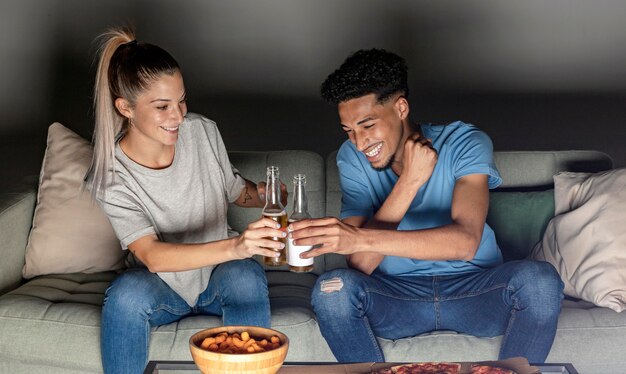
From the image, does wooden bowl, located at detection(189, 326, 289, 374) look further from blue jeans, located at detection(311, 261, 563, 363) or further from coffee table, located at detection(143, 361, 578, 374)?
blue jeans, located at detection(311, 261, 563, 363)

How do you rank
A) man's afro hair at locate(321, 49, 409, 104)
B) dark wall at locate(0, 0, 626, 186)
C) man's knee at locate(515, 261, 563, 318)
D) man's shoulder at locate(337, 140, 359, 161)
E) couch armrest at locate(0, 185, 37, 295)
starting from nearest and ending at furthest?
1. man's knee at locate(515, 261, 563, 318)
2. man's afro hair at locate(321, 49, 409, 104)
3. man's shoulder at locate(337, 140, 359, 161)
4. couch armrest at locate(0, 185, 37, 295)
5. dark wall at locate(0, 0, 626, 186)

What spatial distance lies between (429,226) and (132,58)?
37.6 inches

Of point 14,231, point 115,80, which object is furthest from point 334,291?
point 14,231

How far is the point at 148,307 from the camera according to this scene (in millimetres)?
2426

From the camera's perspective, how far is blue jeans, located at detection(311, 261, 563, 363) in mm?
2303

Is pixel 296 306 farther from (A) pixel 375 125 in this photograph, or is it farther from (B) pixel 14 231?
(B) pixel 14 231

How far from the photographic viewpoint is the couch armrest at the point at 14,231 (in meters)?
2.83

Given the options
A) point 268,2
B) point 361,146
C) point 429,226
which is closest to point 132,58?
point 361,146

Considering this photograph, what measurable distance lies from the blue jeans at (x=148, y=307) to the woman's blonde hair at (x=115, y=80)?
291 mm

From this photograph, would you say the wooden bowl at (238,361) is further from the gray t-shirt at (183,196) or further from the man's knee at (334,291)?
the gray t-shirt at (183,196)

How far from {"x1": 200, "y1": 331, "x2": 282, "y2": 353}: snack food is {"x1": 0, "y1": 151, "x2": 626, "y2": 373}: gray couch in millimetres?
701

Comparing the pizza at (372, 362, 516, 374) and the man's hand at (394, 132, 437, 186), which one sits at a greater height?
the man's hand at (394, 132, 437, 186)

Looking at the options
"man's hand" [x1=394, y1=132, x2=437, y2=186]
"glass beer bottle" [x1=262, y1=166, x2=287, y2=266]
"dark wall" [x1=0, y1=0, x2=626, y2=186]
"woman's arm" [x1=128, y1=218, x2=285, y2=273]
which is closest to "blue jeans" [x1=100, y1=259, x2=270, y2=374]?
"woman's arm" [x1=128, y1=218, x2=285, y2=273]

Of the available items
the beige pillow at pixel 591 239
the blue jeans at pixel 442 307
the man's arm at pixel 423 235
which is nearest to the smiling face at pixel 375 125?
the man's arm at pixel 423 235
